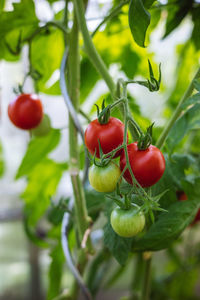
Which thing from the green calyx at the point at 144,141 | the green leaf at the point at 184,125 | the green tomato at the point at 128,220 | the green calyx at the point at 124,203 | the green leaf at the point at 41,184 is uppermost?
the green calyx at the point at 144,141

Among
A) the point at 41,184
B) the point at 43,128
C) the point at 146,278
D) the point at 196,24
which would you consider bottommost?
the point at 146,278

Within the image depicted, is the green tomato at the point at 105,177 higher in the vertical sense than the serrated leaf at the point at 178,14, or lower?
lower

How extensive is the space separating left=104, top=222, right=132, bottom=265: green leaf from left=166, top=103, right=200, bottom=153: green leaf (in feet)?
0.37

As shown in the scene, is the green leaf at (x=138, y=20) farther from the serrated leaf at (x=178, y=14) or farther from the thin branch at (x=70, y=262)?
the thin branch at (x=70, y=262)

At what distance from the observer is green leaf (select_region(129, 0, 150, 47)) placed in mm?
314

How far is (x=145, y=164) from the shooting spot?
0.30 meters

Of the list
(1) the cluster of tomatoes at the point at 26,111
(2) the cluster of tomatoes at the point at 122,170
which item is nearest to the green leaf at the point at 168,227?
(2) the cluster of tomatoes at the point at 122,170

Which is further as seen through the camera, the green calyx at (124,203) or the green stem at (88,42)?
the green stem at (88,42)

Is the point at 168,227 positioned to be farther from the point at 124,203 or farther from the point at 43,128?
the point at 43,128

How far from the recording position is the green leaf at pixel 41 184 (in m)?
0.67

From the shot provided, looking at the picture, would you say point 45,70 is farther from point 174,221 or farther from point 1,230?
point 1,230

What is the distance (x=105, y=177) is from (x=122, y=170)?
3 cm

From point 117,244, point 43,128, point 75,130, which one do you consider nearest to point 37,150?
point 43,128

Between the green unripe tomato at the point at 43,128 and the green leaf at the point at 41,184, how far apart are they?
0.39 ft
